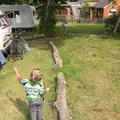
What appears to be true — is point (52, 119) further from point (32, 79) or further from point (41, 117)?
point (32, 79)

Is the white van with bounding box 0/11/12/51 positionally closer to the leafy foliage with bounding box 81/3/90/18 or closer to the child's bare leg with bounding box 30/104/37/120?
the child's bare leg with bounding box 30/104/37/120

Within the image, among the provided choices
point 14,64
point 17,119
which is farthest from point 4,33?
point 17,119

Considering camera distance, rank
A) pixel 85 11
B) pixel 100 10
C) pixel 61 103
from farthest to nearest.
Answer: pixel 100 10 → pixel 85 11 → pixel 61 103

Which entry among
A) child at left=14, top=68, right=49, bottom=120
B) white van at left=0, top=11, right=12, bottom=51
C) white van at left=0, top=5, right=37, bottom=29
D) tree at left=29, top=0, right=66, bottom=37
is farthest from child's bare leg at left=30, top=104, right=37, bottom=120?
white van at left=0, top=5, right=37, bottom=29

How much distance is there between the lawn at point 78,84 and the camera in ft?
25.3

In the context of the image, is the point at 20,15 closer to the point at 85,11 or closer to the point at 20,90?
the point at 20,90

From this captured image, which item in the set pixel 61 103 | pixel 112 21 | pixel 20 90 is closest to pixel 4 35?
pixel 20 90

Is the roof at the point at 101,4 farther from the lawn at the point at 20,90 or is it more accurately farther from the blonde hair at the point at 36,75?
the blonde hair at the point at 36,75

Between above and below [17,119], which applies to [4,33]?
above

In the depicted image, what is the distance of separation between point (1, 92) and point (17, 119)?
6.26ft

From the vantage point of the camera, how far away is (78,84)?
9773 mm

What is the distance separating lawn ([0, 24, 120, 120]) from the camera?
Result: 7711mm

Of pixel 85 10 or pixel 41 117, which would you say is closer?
pixel 41 117

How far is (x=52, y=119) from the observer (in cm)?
738
